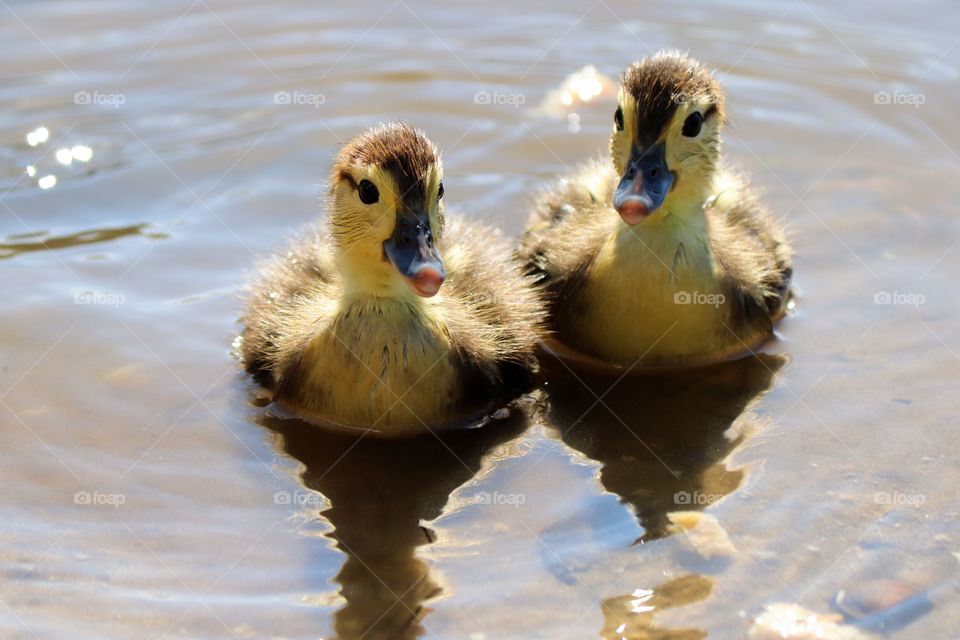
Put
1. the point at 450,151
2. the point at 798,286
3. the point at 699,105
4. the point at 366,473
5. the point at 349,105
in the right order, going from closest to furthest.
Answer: the point at 366,473
the point at 699,105
the point at 798,286
the point at 450,151
the point at 349,105

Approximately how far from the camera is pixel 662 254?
5.70 meters

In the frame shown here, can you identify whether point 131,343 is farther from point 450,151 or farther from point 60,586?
point 450,151

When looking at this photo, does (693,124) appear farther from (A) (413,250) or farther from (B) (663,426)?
(A) (413,250)

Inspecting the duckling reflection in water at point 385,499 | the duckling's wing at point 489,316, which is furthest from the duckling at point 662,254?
the duckling reflection in water at point 385,499

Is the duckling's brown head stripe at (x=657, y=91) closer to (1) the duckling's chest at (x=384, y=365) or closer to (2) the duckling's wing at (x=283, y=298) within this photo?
(1) the duckling's chest at (x=384, y=365)

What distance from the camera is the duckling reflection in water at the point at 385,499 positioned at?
4.26 meters

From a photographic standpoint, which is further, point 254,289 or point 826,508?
point 254,289

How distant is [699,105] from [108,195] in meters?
3.98

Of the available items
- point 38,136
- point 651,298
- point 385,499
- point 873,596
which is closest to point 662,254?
point 651,298

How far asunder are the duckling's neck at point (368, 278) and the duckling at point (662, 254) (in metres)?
1.03

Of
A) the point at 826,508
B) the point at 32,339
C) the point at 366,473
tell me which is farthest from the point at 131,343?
the point at 826,508

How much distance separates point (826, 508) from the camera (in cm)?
477

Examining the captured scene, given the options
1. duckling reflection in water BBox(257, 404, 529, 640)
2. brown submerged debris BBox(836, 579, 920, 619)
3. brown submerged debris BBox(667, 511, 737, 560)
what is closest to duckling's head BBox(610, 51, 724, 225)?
duckling reflection in water BBox(257, 404, 529, 640)

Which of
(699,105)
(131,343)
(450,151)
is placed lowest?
(131,343)
